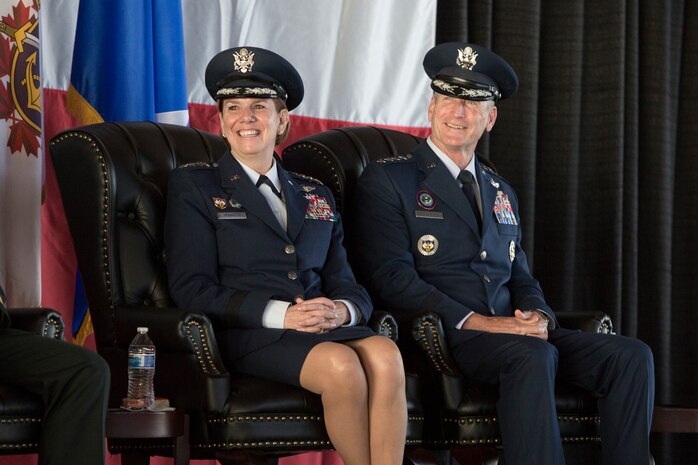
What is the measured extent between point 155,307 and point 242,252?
316 mm

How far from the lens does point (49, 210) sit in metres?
3.70

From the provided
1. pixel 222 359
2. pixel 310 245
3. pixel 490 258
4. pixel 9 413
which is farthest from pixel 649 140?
pixel 9 413

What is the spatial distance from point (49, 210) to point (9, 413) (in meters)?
1.27

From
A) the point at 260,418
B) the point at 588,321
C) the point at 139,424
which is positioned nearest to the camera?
the point at 139,424

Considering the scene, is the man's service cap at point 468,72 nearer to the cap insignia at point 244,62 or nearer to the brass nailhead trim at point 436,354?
the cap insignia at point 244,62

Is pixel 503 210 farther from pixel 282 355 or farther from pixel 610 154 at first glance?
pixel 610 154

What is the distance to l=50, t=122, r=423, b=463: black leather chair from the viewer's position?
9.32 feet

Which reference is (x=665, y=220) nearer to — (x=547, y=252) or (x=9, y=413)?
(x=547, y=252)

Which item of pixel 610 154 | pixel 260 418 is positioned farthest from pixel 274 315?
pixel 610 154

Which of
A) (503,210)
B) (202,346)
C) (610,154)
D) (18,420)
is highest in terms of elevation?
(610,154)

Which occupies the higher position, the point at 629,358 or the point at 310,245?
the point at 310,245

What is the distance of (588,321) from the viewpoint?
3648mm

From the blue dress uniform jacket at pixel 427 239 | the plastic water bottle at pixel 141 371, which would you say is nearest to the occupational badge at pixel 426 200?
the blue dress uniform jacket at pixel 427 239

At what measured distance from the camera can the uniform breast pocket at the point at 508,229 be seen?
3.67m
